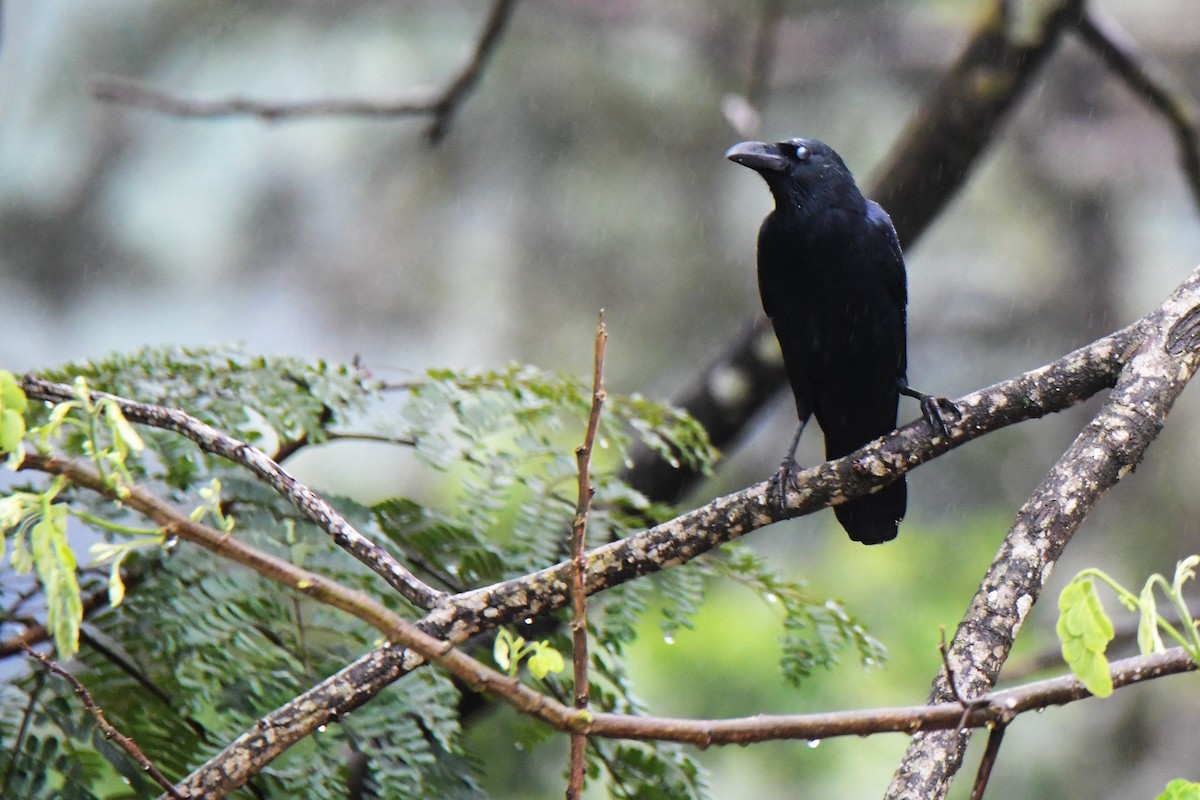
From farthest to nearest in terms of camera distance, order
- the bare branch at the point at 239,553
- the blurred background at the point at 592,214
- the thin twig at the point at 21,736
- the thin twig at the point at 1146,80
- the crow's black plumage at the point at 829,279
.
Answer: the blurred background at the point at 592,214 < the thin twig at the point at 1146,80 < the crow's black plumage at the point at 829,279 < the thin twig at the point at 21,736 < the bare branch at the point at 239,553

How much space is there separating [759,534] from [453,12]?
3259 millimetres

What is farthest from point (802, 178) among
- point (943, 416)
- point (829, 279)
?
point (943, 416)

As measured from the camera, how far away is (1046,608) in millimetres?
5637

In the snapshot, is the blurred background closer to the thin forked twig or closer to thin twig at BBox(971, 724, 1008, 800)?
the thin forked twig

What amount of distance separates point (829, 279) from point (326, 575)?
138 cm

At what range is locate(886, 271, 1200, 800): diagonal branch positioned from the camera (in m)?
1.25

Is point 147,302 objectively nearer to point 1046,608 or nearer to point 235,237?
point 235,237

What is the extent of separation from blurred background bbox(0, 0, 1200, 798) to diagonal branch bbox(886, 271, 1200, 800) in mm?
3649

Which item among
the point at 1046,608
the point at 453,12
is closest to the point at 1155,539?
the point at 1046,608

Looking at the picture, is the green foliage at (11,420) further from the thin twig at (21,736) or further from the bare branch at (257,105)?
the bare branch at (257,105)

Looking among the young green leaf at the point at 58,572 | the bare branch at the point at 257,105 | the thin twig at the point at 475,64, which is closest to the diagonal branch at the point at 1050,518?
the young green leaf at the point at 58,572

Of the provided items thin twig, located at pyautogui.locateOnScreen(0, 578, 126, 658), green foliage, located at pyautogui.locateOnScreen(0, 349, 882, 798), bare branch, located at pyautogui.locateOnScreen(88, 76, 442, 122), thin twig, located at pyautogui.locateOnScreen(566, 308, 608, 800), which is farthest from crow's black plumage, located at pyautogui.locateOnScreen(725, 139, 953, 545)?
thin twig, located at pyautogui.locateOnScreen(566, 308, 608, 800)

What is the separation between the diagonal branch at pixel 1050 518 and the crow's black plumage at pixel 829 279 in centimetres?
104

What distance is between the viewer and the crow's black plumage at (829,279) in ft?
8.95
